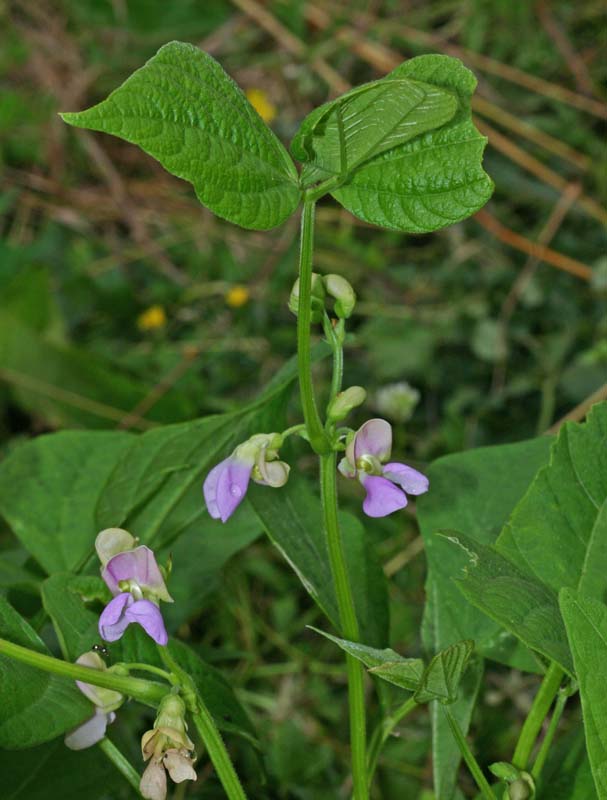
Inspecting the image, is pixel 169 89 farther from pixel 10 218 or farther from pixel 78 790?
pixel 10 218

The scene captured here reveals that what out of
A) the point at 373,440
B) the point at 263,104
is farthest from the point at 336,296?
the point at 263,104

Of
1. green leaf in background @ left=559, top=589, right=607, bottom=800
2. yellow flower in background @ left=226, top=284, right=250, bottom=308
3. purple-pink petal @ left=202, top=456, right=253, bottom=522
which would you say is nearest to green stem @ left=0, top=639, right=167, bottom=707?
purple-pink petal @ left=202, top=456, right=253, bottom=522

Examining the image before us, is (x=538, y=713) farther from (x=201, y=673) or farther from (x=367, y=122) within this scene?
(x=367, y=122)

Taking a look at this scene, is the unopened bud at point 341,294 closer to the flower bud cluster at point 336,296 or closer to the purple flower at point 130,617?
the flower bud cluster at point 336,296

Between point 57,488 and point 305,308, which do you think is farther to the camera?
point 57,488

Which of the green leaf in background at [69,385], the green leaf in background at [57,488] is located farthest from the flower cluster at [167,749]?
the green leaf in background at [69,385]

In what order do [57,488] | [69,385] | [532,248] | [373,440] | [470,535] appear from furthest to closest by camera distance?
[532,248] → [69,385] → [57,488] → [470,535] → [373,440]
